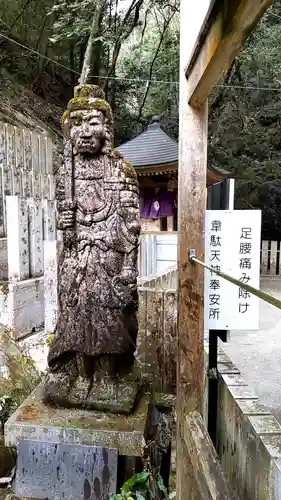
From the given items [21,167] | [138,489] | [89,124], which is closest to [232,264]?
[89,124]

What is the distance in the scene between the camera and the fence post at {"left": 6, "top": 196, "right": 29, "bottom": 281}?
446cm

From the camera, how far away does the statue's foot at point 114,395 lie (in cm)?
278

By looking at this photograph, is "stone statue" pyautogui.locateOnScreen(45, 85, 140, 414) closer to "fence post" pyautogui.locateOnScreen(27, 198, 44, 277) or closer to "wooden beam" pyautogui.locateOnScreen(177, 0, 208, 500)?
"wooden beam" pyautogui.locateOnScreen(177, 0, 208, 500)

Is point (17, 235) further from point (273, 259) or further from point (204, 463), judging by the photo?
point (273, 259)

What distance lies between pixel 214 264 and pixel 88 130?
1308 mm

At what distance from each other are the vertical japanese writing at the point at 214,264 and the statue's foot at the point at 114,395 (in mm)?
902

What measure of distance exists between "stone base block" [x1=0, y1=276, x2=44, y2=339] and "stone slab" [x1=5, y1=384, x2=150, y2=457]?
1.72 meters

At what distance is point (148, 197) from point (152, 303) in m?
8.01

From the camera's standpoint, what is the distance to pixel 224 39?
5.48ft

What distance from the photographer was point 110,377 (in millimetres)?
2883

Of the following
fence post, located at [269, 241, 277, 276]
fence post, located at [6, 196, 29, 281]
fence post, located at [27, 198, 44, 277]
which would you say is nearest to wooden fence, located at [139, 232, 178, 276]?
fence post, located at [27, 198, 44, 277]

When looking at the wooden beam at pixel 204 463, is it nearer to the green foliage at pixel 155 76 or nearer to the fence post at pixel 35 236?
the fence post at pixel 35 236

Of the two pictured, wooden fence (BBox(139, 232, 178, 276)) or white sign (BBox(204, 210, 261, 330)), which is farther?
wooden fence (BBox(139, 232, 178, 276))

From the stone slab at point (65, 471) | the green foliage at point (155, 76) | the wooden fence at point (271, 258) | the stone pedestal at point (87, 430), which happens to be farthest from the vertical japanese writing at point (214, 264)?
the wooden fence at point (271, 258)
